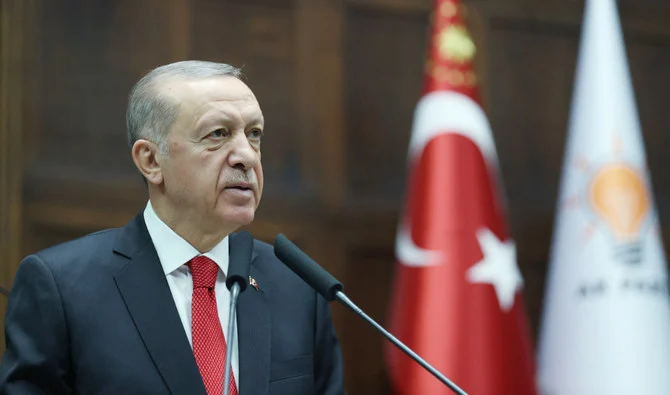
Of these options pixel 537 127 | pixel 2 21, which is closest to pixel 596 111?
pixel 537 127

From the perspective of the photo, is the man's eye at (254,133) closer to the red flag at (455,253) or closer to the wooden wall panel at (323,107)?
the red flag at (455,253)

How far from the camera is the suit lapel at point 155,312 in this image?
1.93m

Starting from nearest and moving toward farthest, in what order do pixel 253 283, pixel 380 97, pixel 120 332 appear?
1. pixel 120 332
2. pixel 253 283
3. pixel 380 97

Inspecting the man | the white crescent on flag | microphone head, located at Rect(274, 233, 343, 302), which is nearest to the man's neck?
the man

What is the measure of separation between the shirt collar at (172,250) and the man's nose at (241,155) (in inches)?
7.5

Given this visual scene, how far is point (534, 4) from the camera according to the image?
16.1ft

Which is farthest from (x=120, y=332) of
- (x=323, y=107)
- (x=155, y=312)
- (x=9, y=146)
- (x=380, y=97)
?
(x=380, y=97)

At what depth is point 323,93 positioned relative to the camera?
454 centimetres

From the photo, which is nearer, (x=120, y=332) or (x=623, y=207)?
(x=120, y=332)

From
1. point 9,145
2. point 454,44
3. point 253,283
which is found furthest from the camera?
point 454,44

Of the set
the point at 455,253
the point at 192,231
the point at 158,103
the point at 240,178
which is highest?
the point at 158,103

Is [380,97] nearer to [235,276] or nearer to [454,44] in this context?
[454,44]

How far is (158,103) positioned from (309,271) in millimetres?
493

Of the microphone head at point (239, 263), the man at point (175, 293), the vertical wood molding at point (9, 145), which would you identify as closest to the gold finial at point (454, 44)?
the vertical wood molding at point (9, 145)
